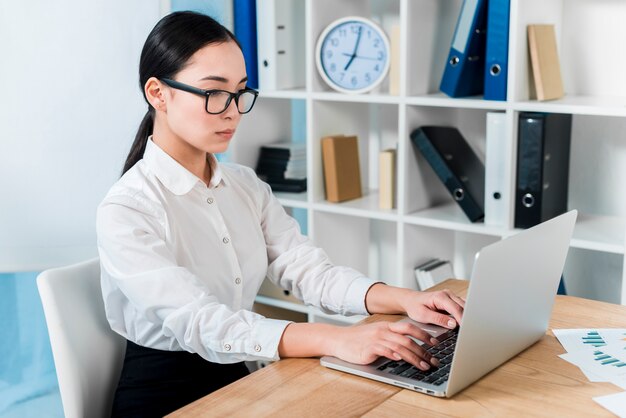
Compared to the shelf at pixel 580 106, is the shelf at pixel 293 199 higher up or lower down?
lower down

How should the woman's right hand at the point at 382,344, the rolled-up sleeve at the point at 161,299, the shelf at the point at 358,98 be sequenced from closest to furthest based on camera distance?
1. the woman's right hand at the point at 382,344
2. the rolled-up sleeve at the point at 161,299
3. the shelf at the point at 358,98

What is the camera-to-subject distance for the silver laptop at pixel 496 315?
123cm

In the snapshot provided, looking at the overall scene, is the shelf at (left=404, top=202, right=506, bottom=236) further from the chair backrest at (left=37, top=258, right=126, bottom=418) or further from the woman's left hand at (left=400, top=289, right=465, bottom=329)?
the chair backrest at (left=37, top=258, right=126, bottom=418)

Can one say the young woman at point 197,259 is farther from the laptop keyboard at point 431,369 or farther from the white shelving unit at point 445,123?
the white shelving unit at point 445,123

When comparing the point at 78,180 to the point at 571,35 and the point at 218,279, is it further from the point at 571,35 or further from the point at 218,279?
the point at 571,35

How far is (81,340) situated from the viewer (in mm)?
1597

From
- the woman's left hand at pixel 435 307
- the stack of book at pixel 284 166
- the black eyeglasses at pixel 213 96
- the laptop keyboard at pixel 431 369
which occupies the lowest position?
the laptop keyboard at pixel 431 369

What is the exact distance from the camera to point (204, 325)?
1477 millimetres

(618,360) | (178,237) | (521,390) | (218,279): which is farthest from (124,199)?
(618,360)

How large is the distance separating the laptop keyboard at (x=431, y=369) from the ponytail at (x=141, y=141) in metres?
0.77

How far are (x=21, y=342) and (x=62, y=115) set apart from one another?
83cm

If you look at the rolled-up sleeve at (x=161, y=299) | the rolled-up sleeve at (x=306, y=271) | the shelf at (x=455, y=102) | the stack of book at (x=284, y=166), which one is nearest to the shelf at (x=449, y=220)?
the shelf at (x=455, y=102)

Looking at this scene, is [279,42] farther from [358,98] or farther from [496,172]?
[496,172]

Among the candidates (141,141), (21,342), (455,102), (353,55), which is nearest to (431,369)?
(141,141)
